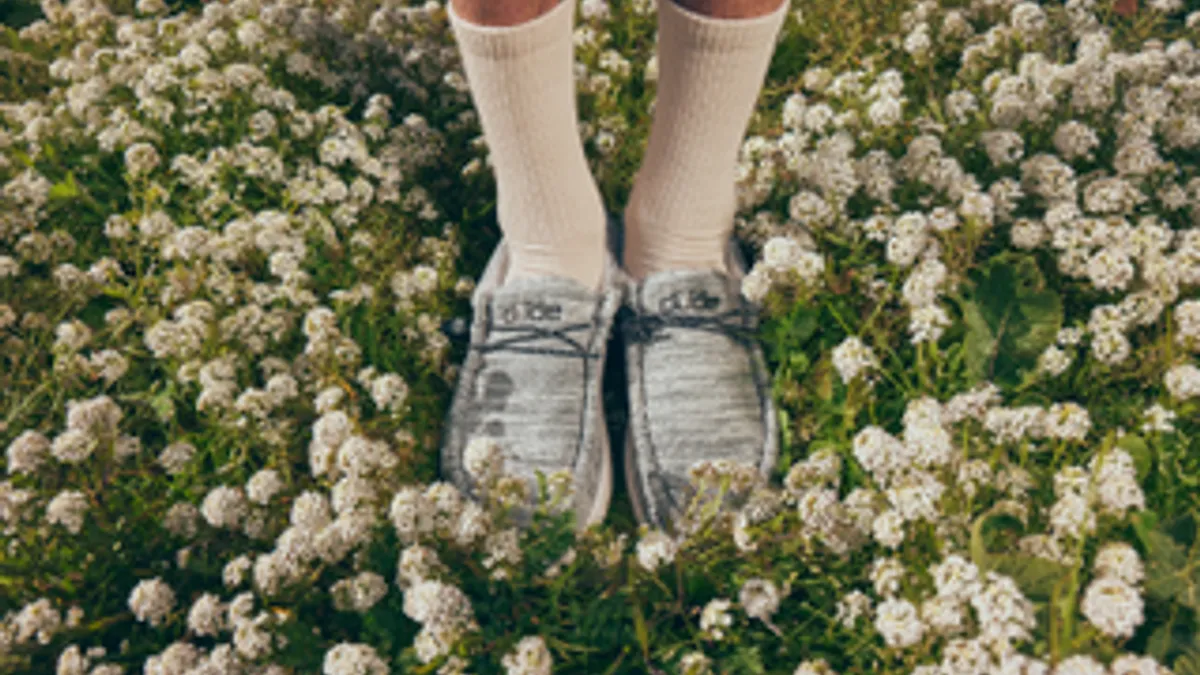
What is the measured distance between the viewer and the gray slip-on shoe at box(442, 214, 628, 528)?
2.22 meters

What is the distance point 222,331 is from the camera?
8.07 ft

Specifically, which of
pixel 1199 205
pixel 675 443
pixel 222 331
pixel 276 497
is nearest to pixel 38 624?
pixel 276 497

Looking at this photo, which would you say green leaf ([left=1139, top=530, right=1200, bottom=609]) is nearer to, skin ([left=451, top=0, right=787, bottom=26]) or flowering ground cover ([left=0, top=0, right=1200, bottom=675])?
flowering ground cover ([left=0, top=0, right=1200, bottom=675])

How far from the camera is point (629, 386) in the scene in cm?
242

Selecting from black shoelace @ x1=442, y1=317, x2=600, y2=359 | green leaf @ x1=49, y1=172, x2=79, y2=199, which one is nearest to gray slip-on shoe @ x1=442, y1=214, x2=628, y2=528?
black shoelace @ x1=442, y1=317, x2=600, y2=359

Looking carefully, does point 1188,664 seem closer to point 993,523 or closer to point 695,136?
point 993,523

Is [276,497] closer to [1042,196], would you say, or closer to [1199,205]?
[1042,196]

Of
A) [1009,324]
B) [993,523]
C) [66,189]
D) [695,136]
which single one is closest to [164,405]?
[66,189]

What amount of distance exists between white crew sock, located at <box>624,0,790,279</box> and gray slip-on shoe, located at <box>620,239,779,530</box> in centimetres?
9

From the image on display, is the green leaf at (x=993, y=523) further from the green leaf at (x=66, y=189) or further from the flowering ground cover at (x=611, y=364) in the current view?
the green leaf at (x=66, y=189)

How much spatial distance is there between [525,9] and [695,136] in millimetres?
576

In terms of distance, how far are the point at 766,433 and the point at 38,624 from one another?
1.66 meters

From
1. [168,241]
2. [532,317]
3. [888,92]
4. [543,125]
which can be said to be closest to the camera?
[543,125]

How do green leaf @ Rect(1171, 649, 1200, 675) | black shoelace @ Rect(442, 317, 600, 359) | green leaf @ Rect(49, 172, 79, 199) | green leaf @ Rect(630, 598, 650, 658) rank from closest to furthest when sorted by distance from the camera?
green leaf @ Rect(1171, 649, 1200, 675), green leaf @ Rect(630, 598, 650, 658), black shoelace @ Rect(442, 317, 600, 359), green leaf @ Rect(49, 172, 79, 199)
